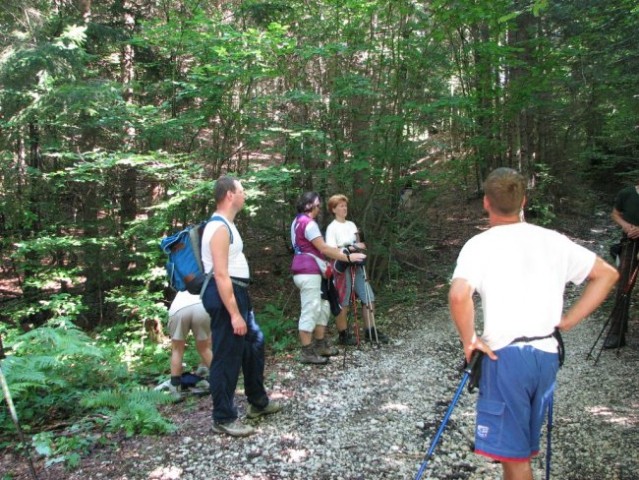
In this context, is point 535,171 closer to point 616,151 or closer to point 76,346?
point 616,151

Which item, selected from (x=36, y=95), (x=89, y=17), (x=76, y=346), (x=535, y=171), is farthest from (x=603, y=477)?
(x=535, y=171)

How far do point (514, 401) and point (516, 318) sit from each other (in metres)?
0.39

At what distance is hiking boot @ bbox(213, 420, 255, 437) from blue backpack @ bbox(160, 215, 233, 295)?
1.12 m

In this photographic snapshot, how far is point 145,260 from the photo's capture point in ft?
26.7

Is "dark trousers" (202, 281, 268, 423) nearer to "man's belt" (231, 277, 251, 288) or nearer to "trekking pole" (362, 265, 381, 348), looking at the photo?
"man's belt" (231, 277, 251, 288)

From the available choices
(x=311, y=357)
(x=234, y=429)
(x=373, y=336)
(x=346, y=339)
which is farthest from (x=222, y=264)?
(x=373, y=336)

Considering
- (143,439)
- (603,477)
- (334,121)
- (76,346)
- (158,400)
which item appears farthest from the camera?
(334,121)

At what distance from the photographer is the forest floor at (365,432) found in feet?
11.3

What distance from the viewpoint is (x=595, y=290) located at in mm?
2387

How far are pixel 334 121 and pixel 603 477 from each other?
6816 mm

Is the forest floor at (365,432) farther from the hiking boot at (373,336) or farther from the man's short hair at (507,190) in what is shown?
the man's short hair at (507,190)

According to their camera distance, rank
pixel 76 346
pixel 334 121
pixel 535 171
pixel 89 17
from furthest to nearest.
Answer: pixel 535 171 → pixel 89 17 → pixel 334 121 → pixel 76 346

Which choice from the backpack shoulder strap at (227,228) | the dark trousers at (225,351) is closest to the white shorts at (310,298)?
the dark trousers at (225,351)

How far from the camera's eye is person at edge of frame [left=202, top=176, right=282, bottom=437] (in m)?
3.62
